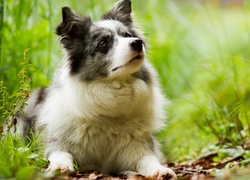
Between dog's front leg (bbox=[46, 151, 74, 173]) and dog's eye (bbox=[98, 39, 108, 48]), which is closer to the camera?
dog's front leg (bbox=[46, 151, 74, 173])

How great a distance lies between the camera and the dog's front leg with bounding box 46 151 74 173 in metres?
3.76

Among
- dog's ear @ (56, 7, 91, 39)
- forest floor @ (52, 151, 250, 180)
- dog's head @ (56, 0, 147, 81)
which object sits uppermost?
dog's ear @ (56, 7, 91, 39)

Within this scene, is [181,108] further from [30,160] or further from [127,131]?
[30,160]

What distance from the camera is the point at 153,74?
4539mm

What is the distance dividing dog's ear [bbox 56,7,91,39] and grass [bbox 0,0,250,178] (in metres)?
0.44

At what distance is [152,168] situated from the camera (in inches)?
155

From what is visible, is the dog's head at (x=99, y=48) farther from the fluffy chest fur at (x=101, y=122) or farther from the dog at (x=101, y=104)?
the fluffy chest fur at (x=101, y=122)

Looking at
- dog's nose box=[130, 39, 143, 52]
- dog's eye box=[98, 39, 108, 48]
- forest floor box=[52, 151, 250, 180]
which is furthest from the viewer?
dog's eye box=[98, 39, 108, 48]

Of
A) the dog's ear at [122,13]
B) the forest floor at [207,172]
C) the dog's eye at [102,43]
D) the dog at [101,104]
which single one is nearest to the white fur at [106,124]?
the dog at [101,104]

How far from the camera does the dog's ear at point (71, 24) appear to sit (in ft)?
14.2

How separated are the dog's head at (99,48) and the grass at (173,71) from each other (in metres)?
0.43

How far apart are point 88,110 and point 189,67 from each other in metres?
4.17

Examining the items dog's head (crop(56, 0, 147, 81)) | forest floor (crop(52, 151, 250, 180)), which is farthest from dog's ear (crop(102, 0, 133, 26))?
forest floor (crop(52, 151, 250, 180))

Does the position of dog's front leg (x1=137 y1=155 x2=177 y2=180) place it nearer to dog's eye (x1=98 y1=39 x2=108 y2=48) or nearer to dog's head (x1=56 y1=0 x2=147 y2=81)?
dog's head (x1=56 y1=0 x2=147 y2=81)
